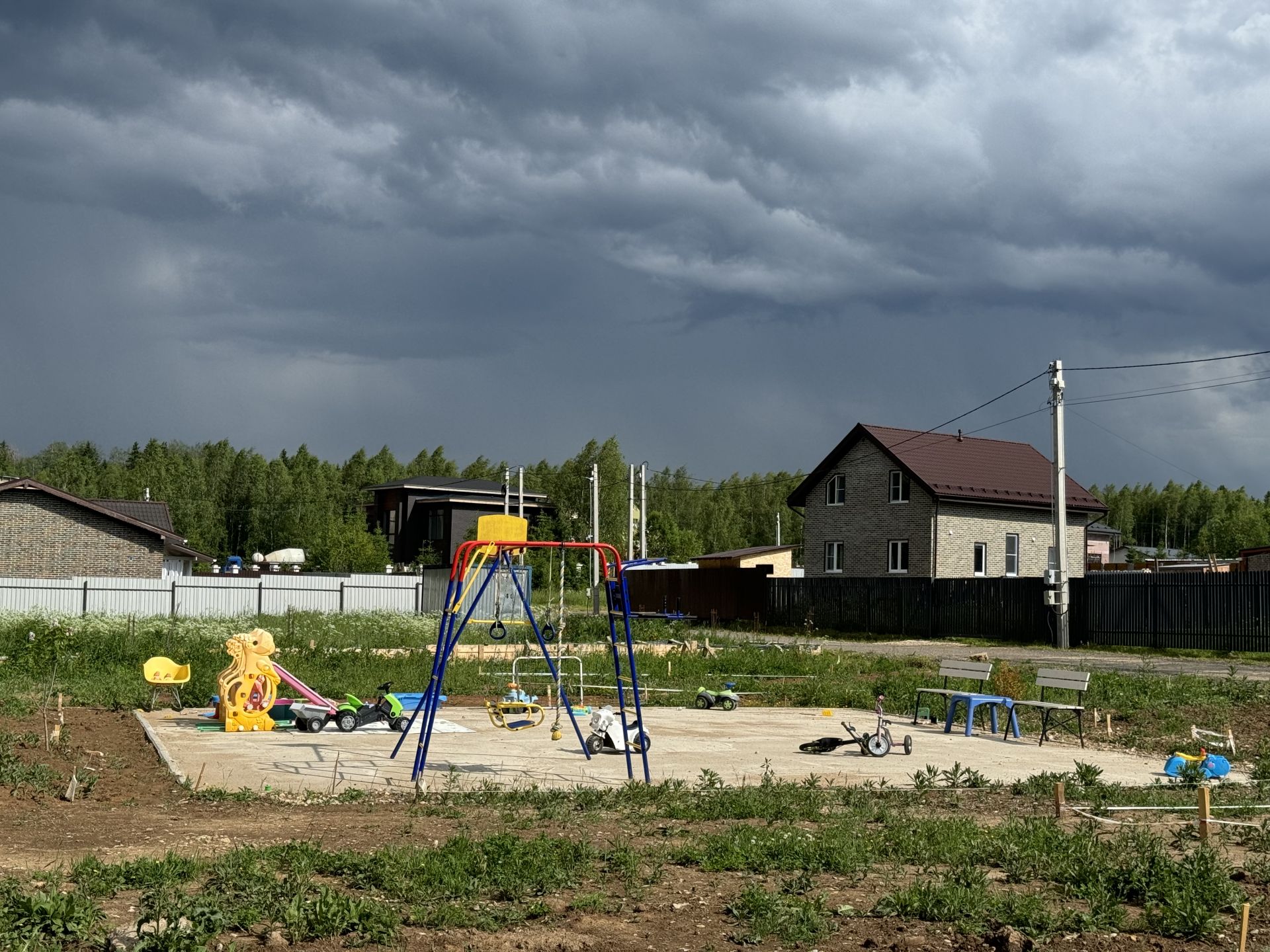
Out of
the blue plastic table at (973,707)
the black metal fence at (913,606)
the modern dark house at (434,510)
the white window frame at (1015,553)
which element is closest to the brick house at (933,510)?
the white window frame at (1015,553)

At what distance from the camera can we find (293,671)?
20969 mm

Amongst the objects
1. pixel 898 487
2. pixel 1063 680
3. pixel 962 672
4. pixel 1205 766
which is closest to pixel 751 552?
pixel 898 487

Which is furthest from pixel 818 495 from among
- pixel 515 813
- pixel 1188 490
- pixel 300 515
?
pixel 1188 490

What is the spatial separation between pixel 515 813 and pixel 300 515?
8710cm

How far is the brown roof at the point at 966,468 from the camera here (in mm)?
44094

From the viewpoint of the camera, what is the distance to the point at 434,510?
72188 mm

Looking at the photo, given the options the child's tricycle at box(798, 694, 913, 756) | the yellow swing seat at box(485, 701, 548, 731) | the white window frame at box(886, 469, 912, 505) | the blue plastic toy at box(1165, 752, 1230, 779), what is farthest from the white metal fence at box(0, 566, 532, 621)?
the blue plastic toy at box(1165, 752, 1230, 779)

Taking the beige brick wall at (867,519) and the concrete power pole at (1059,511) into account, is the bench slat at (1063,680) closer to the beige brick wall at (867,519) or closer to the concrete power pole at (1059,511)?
the concrete power pole at (1059,511)

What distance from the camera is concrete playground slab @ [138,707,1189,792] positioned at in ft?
36.6

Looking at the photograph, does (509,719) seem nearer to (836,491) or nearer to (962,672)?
(962,672)

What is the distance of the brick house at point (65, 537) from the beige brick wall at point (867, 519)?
23.9 metres

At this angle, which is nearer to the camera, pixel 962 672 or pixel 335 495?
pixel 962 672

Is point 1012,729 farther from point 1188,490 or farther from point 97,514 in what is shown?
point 1188,490

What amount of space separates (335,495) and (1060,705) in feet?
313
